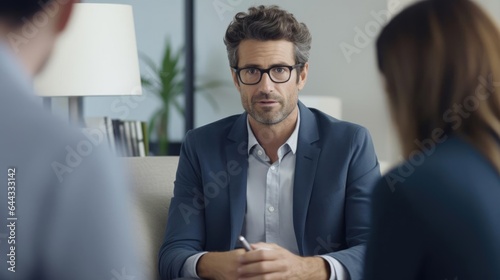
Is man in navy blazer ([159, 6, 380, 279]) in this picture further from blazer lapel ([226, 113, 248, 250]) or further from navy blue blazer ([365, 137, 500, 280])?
navy blue blazer ([365, 137, 500, 280])

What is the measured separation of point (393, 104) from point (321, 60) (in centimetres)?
428

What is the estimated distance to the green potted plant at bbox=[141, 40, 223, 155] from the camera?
6.70m

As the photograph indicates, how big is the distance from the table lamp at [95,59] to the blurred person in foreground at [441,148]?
2184 mm

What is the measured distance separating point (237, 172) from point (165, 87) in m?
4.53

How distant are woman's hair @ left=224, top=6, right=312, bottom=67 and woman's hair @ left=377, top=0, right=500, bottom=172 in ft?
4.31

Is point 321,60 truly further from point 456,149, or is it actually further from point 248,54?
point 456,149

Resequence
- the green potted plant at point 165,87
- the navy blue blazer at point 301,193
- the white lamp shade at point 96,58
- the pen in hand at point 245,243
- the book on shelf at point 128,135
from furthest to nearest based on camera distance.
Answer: the green potted plant at point 165,87 → the book on shelf at point 128,135 → the white lamp shade at point 96,58 → the navy blue blazer at point 301,193 → the pen in hand at point 245,243

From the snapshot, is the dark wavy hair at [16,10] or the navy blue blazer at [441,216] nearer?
the dark wavy hair at [16,10]

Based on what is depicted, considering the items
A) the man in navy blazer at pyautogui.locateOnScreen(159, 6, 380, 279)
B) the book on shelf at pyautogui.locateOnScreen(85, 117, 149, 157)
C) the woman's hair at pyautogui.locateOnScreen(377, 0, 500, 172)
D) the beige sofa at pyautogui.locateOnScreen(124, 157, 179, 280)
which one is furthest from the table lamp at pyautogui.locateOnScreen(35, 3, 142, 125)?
the woman's hair at pyautogui.locateOnScreen(377, 0, 500, 172)

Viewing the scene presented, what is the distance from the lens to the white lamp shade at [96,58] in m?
3.05

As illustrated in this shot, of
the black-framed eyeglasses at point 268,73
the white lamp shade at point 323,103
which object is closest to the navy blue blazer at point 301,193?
the black-framed eyeglasses at point 268,73

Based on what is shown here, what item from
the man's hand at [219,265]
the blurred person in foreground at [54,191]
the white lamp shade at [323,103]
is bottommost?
the man's hand at [219,265]

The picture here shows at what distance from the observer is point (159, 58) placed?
6.77 m

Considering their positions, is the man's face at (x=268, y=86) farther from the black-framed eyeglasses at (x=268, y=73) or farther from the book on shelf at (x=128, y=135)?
the book on shelf at (x=128, y=135)
